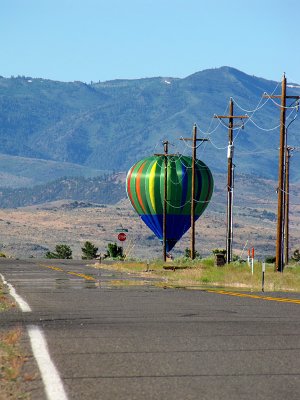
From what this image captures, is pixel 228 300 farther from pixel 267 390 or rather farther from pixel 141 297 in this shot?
pixel 267 390

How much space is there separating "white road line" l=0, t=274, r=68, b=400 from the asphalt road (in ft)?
0.31

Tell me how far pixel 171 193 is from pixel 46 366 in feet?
294

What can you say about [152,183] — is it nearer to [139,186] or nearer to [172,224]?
[139,186]

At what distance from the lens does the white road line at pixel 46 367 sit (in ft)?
33.1

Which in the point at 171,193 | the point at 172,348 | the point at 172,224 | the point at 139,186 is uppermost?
the point at 139,186

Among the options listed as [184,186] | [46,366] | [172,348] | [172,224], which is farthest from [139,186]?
[46,366]

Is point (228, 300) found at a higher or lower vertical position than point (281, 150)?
lower

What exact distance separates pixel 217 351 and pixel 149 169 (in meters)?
90.4

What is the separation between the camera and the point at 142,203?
340 feet

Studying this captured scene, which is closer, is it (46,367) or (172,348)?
(46,367)

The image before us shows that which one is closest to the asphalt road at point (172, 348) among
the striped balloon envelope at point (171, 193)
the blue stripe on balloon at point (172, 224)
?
the blue stripe on balloon at point (172, 224)

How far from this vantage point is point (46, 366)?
11875 millimetres

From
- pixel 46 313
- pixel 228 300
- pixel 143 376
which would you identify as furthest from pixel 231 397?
pixel 228 300

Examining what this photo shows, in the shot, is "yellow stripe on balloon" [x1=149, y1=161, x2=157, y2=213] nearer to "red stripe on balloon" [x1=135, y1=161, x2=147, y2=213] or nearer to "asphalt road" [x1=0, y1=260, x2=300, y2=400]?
"red stripe on balloon" [x1=135, y1=161, x2=147, y2=213]
